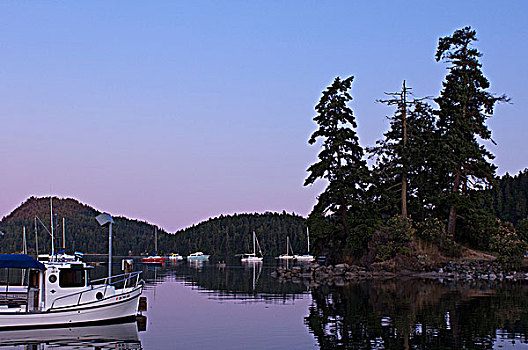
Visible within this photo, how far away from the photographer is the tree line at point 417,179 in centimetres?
6675

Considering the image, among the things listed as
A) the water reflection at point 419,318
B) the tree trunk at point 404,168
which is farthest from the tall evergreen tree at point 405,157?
the water reflection at point 419,318

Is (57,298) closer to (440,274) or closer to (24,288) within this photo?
(24,288)

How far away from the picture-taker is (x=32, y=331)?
87.4 feet

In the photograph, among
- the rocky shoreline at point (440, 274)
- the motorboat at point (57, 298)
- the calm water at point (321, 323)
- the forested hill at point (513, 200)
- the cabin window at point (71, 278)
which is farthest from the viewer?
the forested hill at point (513, 200)

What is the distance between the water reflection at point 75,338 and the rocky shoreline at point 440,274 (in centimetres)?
3235

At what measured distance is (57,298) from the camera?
28406 mm

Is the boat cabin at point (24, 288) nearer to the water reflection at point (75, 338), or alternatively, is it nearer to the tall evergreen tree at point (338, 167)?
the water reflection at point (75, 338)

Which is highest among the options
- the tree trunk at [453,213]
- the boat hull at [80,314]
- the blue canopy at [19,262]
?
the tree trunk at [453,213]

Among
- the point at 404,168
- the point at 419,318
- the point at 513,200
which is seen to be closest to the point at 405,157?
the point at 404,168

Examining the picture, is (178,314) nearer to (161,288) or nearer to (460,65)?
(161,288)

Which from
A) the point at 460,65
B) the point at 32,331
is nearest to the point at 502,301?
the point at 32,331

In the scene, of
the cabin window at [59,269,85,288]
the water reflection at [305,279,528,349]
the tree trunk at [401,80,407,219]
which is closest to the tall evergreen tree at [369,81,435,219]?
the tree trunk at [401,80,407,219]

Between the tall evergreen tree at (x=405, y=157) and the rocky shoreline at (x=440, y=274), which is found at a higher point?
the tall evergreen tree at (x=405, y=157)

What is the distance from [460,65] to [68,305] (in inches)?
2243
